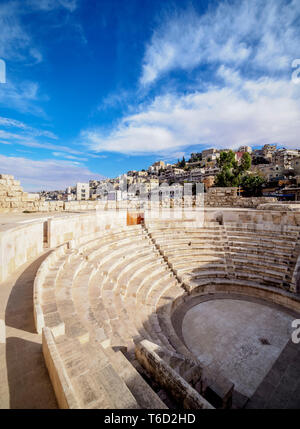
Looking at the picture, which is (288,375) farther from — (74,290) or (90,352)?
(74,290)

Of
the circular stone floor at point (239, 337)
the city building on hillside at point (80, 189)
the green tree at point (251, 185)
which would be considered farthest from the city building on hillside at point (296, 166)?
the city building on hillside at point (80, 189)

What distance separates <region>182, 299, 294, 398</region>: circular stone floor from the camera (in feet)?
17.0

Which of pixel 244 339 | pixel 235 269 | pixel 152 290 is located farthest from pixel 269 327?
pixel 152 290

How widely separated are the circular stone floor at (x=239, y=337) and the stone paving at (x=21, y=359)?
16.5ft

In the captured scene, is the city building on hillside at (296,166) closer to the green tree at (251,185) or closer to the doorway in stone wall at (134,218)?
the green tree at (251,185)

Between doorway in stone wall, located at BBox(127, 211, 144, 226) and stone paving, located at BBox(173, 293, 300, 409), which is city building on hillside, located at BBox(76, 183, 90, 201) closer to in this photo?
doorway in stone wall, located at BBox(127, 211, 144, 226)

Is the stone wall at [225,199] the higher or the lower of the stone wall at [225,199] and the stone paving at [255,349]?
the higher

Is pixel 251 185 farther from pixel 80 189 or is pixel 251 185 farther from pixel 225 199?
pixel 80 189

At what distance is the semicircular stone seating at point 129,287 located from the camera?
7.24 feet

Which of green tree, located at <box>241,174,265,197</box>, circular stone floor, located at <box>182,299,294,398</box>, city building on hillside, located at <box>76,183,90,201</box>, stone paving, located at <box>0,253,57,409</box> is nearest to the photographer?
stone paving, located at <box>0,253,57,409</box>

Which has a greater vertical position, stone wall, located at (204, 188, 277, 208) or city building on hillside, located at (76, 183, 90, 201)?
city building on hillside, located at (76, 183, 90, 201)

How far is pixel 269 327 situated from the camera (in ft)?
22.9

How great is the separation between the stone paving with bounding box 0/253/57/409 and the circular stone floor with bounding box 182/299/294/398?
503 cm

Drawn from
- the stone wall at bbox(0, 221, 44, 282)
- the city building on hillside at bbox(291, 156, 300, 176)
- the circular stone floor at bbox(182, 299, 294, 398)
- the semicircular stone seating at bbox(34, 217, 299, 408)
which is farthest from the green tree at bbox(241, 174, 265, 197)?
the stone wall at bbox(0, 221, 44, 282)
